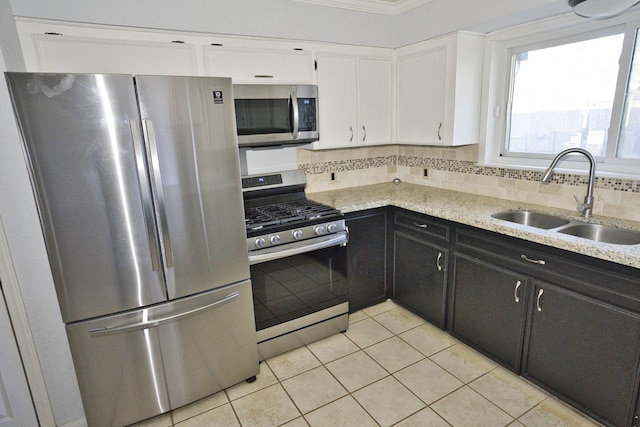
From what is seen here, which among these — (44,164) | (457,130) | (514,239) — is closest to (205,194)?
(44,164)

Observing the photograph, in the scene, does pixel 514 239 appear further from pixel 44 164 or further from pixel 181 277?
pixel 44 164

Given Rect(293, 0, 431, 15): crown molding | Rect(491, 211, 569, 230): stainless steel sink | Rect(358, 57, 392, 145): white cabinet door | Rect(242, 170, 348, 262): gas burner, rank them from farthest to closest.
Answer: Rect(358, 57, 392, 145): white cabinet door → Rect(293, 0, 431, 15): crown molding → Rect(491, 211, 569, 230): stainless steel sink → Rect(242, 170, 348, 262): gas burner

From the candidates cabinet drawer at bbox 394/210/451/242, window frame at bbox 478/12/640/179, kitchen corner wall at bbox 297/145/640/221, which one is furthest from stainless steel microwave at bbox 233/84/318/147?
window frame at bbox 478/12/640/179

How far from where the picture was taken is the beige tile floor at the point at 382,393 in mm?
1921

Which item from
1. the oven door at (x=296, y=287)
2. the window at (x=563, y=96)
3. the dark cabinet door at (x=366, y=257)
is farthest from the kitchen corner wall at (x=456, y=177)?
the oven door at (x=296, y=287)

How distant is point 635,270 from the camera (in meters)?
1.57

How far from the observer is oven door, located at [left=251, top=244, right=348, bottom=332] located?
88.8 inches

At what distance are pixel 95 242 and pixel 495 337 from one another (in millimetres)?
2322

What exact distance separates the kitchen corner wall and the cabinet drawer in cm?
64

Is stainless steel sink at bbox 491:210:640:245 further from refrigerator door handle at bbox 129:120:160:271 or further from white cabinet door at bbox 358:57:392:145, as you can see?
refrigerator door handle at bbox 129:120:160:271

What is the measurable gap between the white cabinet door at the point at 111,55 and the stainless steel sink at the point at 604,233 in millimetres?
2512

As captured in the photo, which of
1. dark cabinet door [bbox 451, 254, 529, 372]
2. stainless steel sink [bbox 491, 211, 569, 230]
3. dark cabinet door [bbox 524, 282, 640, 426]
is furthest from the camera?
stainless steel sink [bbox 491, 211, 569, 230]

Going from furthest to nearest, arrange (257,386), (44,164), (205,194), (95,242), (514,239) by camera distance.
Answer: (257,386) → (514,239) → (205,194) → (95,242) → (44,164)

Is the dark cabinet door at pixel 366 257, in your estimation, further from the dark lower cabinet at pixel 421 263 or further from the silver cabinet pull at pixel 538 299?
the silver cabinet pull at pixel 538 299
